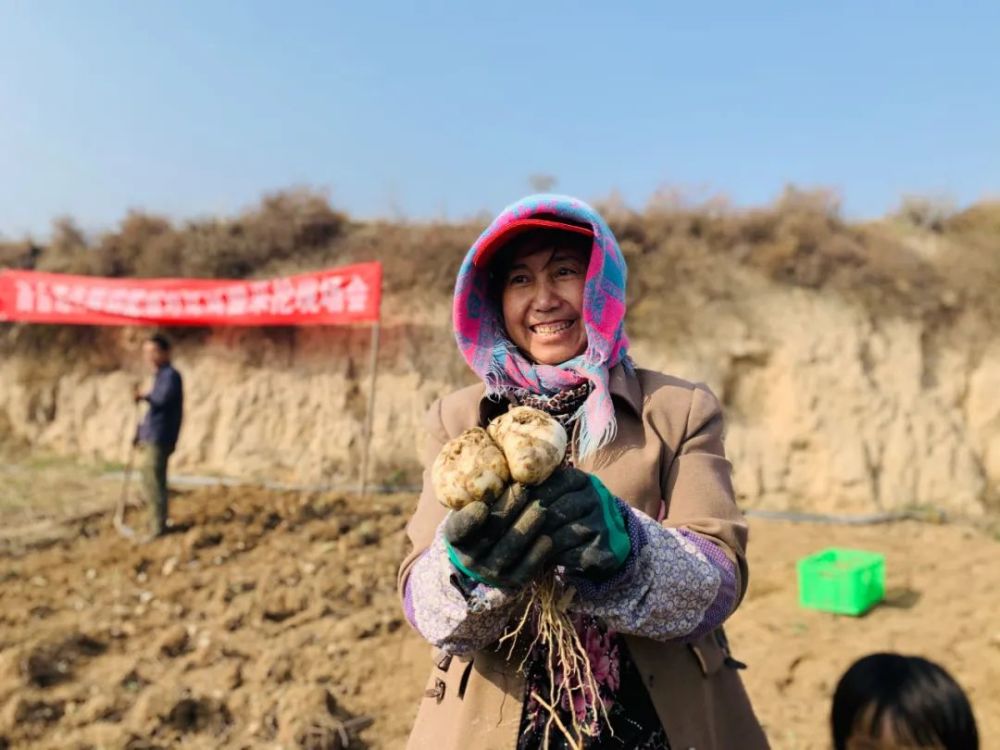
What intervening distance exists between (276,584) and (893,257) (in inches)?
405

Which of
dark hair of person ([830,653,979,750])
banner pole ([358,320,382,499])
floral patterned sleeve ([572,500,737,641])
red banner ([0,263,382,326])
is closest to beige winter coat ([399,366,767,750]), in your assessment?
floral patterned sleeve ([572,500,737,641])

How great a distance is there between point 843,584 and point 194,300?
960 centimetres

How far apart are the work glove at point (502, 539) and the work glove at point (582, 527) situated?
0.02 m

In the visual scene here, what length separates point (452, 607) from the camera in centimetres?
125

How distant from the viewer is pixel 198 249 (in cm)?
1177

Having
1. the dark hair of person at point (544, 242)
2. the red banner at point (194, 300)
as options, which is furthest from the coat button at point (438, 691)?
the red banner at point (194, 300)

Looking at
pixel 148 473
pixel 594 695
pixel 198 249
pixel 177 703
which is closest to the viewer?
pixel 594 695

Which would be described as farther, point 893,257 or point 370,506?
point 893,257

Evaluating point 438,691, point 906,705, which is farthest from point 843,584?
point 438,691

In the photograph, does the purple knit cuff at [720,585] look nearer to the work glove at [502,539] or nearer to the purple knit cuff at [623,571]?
the purple knit cuff at [623,571]

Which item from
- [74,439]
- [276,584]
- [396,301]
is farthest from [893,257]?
[74,439]

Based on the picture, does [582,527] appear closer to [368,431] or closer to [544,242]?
[544,242]

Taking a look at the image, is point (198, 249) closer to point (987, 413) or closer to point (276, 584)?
point (276, 584)

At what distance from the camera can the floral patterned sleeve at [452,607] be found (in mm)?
1237
